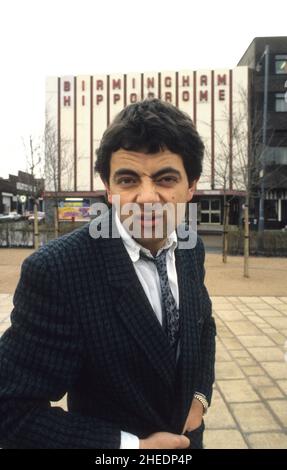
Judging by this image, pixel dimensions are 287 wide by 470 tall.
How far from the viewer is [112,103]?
107 ft

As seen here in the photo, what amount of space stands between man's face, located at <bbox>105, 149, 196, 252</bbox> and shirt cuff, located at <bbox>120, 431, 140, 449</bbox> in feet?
1.94

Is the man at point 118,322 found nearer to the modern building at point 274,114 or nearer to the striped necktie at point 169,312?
the striped necktie at point 169,312

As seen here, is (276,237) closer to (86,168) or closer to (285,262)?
(285,262)

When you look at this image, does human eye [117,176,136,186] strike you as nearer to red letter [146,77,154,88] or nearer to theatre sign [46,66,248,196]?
theatre sign [46,66,248,196]

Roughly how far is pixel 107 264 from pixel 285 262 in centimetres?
1315

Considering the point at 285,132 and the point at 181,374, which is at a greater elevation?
the point at 285,132

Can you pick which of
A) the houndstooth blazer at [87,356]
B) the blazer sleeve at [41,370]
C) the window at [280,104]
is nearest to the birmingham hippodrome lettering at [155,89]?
the window at [280,104]

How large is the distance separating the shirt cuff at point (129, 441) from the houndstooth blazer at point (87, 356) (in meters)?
0.02

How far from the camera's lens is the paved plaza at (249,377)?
9.86ft

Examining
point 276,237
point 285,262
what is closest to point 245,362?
point 285,262

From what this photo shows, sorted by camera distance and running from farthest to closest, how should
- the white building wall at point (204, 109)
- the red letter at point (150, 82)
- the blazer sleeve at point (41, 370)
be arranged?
the red letter at point (150, 82), the white building wall at point (204, 109), the blazer sleeve at point (41, 370)

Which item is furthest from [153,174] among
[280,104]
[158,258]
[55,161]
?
[280,104]

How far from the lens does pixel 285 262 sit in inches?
532

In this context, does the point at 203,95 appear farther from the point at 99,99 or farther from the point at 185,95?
the point at 99,99
